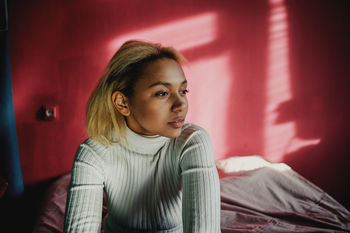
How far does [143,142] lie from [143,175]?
12 cm

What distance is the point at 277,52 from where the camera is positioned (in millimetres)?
2150

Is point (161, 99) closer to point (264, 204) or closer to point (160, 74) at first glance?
point (160, 74)

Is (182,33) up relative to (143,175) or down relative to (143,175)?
up

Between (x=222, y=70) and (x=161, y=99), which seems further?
(x=222, y=70)

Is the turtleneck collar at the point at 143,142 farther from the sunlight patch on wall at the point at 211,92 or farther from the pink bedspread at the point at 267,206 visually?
the sunlight patch on wall at the point at 211,92

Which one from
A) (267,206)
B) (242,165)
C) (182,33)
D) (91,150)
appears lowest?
(267,206)

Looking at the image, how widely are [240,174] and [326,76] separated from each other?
1.20m

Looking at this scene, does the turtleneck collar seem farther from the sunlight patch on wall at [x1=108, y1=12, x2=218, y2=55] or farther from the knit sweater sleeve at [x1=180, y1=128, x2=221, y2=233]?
the sunlight patch on wall at [x1=108, y1=12, x2=218, y2=55]

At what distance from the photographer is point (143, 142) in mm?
A: 898

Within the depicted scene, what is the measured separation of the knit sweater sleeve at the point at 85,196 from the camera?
29.5 inches

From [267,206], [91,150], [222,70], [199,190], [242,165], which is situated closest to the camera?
[199,190]

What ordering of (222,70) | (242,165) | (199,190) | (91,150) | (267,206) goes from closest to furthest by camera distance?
(199,190) → (91,150) → (267,206) → (242,165) → (222,70)

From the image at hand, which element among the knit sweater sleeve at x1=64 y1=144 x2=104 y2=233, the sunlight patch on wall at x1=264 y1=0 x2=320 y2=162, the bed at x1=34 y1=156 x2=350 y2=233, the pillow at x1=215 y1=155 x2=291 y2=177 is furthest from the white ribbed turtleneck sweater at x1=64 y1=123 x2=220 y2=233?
the sunlight patch on wall at x1=264 y1=0 x2=320 y2=162

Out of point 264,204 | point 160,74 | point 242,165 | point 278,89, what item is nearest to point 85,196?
point 160,74
